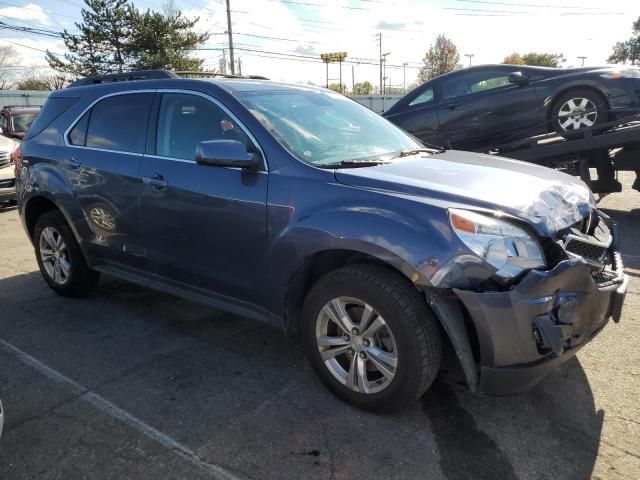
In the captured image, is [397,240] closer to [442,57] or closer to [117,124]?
[117,124]

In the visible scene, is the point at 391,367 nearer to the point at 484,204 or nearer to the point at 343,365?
the point at 343,365

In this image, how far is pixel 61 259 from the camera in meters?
4.78

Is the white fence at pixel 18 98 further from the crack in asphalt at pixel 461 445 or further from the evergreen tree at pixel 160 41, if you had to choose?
the crack in asphalt at pixel 461 445

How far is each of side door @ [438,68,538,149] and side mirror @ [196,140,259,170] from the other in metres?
5.40

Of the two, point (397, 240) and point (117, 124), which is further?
point (117, 124)

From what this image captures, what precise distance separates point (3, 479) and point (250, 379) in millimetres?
1353

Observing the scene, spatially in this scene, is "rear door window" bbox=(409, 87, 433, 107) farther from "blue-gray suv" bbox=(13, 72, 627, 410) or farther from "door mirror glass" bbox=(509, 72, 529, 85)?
"blue-gray suv" bbox=(13, 72, 627, 410)

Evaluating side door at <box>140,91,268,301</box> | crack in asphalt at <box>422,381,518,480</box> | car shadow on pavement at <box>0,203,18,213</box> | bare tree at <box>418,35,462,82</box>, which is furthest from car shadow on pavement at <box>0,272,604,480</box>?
bare tree at <box>418,35,462,82</box>

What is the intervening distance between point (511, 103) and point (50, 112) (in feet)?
19.1

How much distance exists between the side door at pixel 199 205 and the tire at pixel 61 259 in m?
1.13

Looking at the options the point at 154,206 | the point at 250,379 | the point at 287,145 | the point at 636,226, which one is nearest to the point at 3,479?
the point at 250,379

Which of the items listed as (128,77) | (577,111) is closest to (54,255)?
(128,77)

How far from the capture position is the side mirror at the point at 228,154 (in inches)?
120

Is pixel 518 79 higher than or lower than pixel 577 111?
higher
